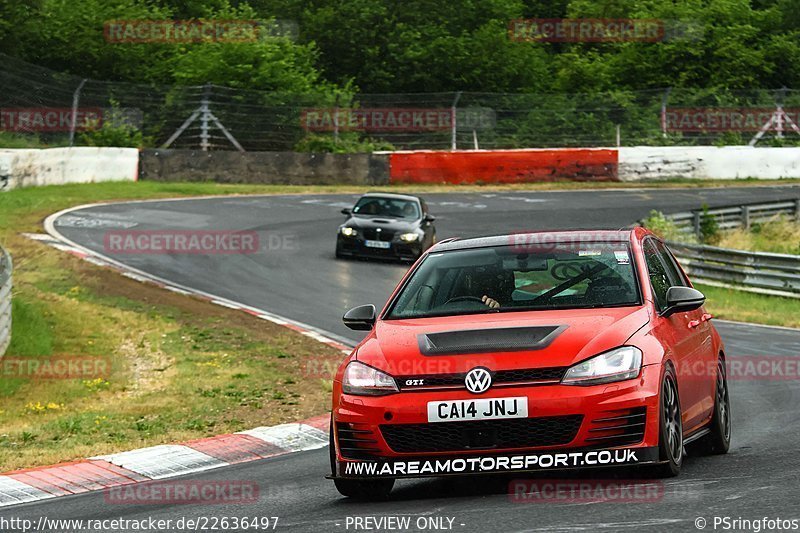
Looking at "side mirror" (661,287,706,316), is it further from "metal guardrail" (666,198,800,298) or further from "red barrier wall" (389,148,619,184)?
"red barrier wall" (389,148,619,184)

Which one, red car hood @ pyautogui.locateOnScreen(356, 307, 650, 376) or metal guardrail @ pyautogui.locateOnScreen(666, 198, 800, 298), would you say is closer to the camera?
red car hood @ pyautogui.locateOnScreen(356, 307, 650, 376)

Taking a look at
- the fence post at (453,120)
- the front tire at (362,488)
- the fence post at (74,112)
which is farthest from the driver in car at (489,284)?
the fence post at (453,120)

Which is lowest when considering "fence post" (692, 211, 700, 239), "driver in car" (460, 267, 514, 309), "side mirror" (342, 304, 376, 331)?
"fence post" (692, 211, 700, 239)

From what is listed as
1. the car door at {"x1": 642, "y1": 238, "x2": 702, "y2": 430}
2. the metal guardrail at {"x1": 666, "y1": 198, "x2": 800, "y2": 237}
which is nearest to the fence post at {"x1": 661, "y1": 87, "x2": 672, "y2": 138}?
the metal guardrail at {"x1": 666, "y1": 198, "x2": 800, "y2": 237}

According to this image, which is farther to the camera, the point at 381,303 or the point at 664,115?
the point at 664,115

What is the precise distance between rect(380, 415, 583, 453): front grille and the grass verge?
11.9ft

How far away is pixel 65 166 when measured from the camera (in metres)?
33.7

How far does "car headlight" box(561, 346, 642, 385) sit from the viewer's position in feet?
22.4

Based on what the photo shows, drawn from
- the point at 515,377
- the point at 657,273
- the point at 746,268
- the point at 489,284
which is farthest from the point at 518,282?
the point at 746,268

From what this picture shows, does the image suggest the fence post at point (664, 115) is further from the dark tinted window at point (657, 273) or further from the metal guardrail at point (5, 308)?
the dark tinted window at point (657, 273)

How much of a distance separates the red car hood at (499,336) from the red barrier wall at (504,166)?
31451mm

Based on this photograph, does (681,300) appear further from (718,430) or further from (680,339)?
(718,430)

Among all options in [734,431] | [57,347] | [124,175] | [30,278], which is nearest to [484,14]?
[124,175]

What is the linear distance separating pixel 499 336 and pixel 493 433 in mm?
526
